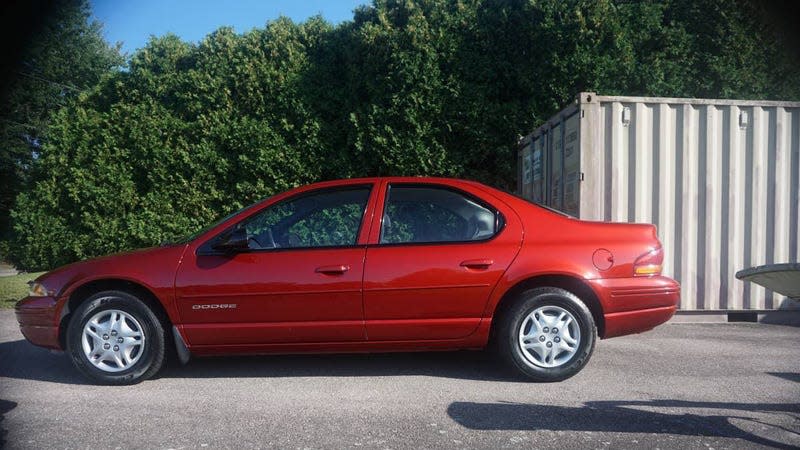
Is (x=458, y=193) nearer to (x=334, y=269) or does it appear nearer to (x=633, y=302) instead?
(x=334, y=269)

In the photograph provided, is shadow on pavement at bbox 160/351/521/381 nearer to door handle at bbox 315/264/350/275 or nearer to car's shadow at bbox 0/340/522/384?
car's shadow at bbox 0/340/522/384

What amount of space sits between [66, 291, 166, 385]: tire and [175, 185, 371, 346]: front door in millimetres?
271

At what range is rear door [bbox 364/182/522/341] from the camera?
4684mm

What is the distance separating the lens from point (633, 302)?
15.6ft

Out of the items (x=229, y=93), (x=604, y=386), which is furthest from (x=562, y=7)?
(x=604, y=386)

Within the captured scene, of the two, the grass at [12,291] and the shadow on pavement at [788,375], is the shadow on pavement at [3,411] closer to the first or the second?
the shadow on pavement at [788,375]

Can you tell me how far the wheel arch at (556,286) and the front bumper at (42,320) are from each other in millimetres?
3297

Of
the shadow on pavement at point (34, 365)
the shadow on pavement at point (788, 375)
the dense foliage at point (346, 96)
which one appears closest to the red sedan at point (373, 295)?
the shadow on pavement at point (34, 365)

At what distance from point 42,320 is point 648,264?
4.57m

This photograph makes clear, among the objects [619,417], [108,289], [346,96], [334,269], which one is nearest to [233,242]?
[334,269]

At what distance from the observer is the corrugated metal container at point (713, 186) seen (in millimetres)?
7059

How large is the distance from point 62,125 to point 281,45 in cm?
Result: 385

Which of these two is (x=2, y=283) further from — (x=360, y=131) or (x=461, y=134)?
(x=461, y=134)

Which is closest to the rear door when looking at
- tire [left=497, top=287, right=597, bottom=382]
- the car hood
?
tire [left=497, top=287, right=597, bottom=382]
